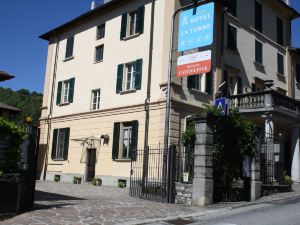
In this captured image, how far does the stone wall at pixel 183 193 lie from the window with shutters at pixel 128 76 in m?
8.40

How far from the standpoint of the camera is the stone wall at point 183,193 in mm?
12891

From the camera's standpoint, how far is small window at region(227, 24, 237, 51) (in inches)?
885

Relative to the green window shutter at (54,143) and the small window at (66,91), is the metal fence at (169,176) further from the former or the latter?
the small window at (66,91)

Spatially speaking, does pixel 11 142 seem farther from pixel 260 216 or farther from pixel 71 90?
pixel 71 90

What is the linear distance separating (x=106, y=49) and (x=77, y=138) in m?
5.65

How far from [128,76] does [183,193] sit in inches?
393

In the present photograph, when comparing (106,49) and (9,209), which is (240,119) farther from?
(106,49)

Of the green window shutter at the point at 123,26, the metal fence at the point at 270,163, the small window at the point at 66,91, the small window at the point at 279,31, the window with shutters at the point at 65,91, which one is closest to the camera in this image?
the metal fence at the point at 270,163

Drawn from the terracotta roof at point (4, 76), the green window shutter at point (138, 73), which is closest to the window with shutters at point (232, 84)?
the green window shutter at point (138, 73)

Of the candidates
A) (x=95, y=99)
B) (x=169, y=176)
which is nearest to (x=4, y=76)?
(x=169, y=176)

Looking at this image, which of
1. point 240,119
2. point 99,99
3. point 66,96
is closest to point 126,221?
point 240,119

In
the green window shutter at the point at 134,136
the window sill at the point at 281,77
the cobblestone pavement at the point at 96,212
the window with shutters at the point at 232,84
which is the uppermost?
the window sill at the point at 281,77

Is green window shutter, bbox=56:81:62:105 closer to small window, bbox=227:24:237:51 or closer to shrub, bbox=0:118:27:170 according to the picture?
small window, bbox=227:24:237:51

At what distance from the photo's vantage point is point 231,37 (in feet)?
74.3
